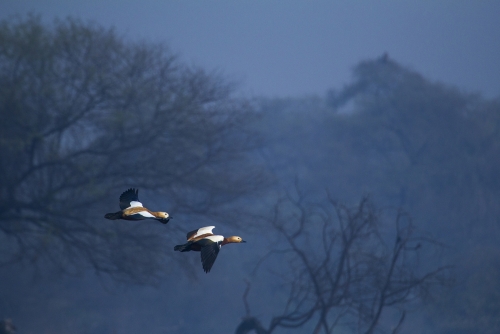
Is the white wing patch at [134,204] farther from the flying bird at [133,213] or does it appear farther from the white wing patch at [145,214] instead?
the white wing patch at [145,214]

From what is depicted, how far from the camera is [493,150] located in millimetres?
33406

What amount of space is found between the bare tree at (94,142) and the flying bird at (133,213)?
999cm

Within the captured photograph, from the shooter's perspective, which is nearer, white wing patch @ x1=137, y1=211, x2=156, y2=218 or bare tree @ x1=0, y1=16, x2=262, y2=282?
white wing patch @ x1=137, y1=211, x2=156, y2=218

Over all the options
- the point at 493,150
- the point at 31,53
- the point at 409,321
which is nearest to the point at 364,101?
the point at 493,150

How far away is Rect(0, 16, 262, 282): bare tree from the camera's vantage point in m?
13.1

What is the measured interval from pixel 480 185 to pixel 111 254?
2428cm

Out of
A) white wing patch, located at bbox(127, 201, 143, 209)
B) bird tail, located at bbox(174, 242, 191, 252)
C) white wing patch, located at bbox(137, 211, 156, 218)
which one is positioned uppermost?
white wing patch, located at bbox(127, 201, 143, 209)

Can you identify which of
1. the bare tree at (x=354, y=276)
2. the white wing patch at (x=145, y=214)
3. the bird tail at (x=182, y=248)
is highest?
the bare tree at (x=354, y=276)

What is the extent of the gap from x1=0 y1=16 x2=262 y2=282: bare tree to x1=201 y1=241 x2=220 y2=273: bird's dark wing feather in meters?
10.2

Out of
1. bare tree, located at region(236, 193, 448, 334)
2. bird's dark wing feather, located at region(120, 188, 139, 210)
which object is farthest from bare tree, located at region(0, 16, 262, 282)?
bird's dark wing feather, located at region(120, 188, 139, 210)

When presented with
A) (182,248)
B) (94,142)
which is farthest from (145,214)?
(94,142)

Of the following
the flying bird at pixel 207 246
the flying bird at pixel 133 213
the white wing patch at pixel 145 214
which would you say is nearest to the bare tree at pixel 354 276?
the flying bird at pixel 207 246

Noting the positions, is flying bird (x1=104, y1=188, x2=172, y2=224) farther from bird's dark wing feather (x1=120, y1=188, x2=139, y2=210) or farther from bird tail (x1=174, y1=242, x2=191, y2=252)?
bird tail (x1=174, y1=242, x2=191, y2=252)

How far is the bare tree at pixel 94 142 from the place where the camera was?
42.9ft
